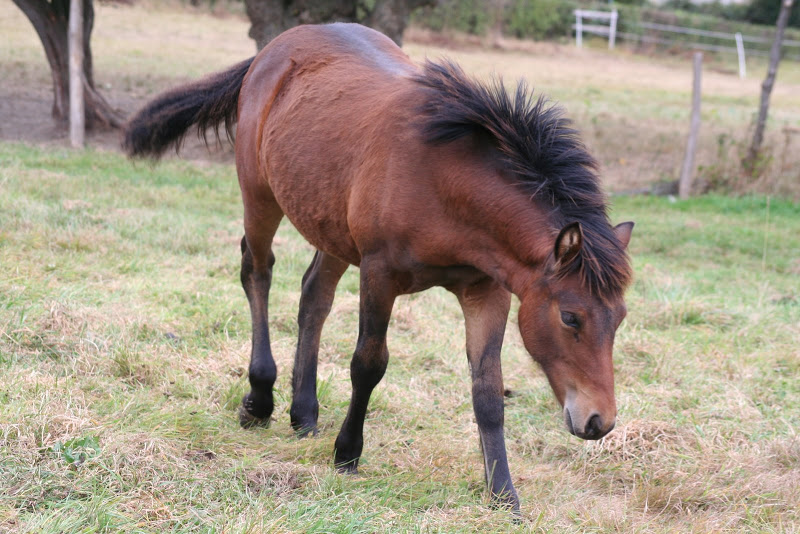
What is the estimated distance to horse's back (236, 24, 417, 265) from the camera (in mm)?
3602

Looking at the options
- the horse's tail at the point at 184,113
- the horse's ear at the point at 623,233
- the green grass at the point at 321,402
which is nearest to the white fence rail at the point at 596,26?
the green grass at the point at 321,402

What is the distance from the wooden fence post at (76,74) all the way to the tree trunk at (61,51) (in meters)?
0.77

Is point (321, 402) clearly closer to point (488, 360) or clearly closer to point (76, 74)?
point (488, 360)

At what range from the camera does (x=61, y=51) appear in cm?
1188

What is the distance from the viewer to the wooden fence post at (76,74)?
10820mm

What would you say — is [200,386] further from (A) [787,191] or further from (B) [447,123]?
(A) [787,191]

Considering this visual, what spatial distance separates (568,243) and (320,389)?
216 cm

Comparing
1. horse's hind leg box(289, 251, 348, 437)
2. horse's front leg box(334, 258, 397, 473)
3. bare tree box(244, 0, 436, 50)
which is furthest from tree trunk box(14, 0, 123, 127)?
horse's front leg box(334, 258, 397, 473)

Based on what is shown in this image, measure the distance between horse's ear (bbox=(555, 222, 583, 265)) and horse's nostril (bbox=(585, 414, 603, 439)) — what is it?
58 cm

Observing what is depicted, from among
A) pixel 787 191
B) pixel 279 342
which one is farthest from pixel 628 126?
pixel 279 342

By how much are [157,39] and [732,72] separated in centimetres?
2340

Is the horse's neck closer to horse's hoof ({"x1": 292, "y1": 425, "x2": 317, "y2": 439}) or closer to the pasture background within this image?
the pasture background

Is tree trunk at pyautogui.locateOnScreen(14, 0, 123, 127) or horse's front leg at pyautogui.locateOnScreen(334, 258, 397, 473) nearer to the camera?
horse's front leg at pyautogui.locateOnScreen(334, 258, 397, 473)

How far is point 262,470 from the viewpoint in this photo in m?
3.35
